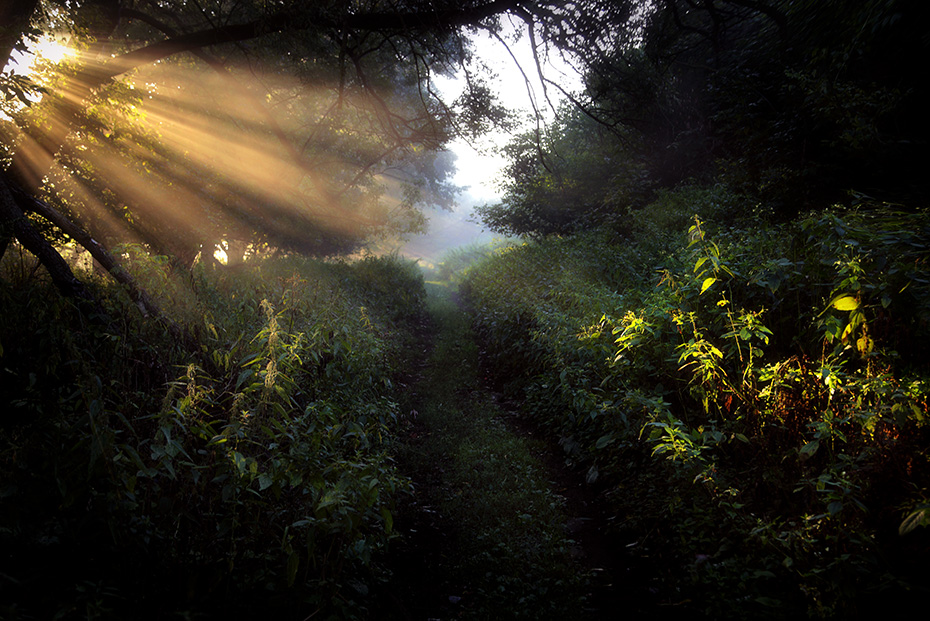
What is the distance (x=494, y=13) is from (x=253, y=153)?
31.7ft

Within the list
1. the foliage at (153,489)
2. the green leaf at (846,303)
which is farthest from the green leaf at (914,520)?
the foliage at (153,489)

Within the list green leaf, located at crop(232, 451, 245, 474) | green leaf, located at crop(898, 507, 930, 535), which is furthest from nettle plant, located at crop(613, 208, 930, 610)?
green leaf, located at crop(232, 451, 245, 474)

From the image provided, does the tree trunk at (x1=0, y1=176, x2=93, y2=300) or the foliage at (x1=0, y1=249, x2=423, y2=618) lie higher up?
the tree trunk at (x1=0, y1=176, x2=93, y2=300)

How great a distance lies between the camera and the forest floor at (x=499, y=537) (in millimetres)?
2943

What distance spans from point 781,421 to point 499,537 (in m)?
2.59

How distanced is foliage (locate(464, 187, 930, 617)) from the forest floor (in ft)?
1.22

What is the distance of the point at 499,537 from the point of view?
144 inches

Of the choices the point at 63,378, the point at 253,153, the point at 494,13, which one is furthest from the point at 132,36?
the point at 63,378

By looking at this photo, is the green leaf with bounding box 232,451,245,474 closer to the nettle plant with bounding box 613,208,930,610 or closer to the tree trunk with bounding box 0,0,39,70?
the nettle plant with bounding box 613,208,930,610

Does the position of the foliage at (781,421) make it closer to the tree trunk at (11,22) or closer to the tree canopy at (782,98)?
the tree canopy at (782,98)

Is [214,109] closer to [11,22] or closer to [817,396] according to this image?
[11,22]

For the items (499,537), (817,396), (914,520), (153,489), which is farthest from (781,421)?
(153,489)

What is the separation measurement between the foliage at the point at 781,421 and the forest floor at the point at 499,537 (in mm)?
372

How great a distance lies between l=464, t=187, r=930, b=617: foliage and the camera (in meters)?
2.54
